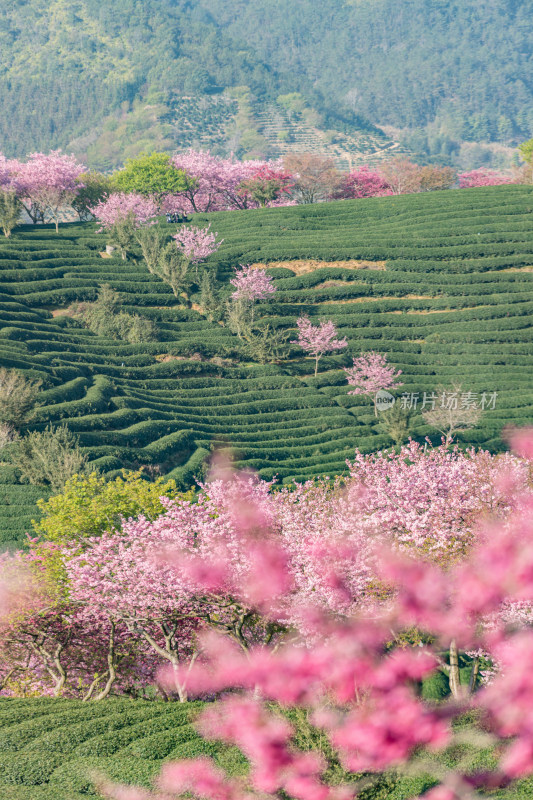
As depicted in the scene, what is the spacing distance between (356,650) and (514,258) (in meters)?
65.7

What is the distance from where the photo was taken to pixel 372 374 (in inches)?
2103

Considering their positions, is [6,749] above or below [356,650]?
below

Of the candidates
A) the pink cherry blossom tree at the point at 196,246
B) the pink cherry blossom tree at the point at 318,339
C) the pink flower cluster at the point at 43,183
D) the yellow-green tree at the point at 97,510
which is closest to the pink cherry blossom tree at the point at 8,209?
the pink flower cluster at the point at 43,183

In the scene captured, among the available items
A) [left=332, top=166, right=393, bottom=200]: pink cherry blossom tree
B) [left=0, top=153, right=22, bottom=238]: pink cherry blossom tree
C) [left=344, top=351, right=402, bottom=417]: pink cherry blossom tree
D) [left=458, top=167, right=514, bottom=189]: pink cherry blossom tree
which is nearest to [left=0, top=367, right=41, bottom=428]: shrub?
[left=344, top=351, right=402, bottom=417]: pink cherry blossom tree

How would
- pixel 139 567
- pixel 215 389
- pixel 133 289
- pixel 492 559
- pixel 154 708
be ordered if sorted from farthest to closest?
1. pixel 133 289
2. pixel 215 389
3. pixel 139 567
4. pixel 154 708
5. pixel 492 559

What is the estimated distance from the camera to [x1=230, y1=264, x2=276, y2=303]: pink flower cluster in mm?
60406

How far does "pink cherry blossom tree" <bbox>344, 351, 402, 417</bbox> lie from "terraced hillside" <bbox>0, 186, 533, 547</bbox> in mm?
1063

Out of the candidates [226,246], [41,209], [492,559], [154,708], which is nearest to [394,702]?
[492,559]

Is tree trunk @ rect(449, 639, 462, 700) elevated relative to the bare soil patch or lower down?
lower down

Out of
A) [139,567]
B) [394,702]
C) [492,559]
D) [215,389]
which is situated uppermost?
[492,559]

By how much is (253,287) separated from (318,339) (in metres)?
7.90

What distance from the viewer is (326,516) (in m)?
21.2

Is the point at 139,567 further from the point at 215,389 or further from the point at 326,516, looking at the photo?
the point at 215,389

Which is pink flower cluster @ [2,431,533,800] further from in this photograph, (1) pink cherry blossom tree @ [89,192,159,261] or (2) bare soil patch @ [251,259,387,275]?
(1) pink cherry blossom tree @ [89,192,159,261]
